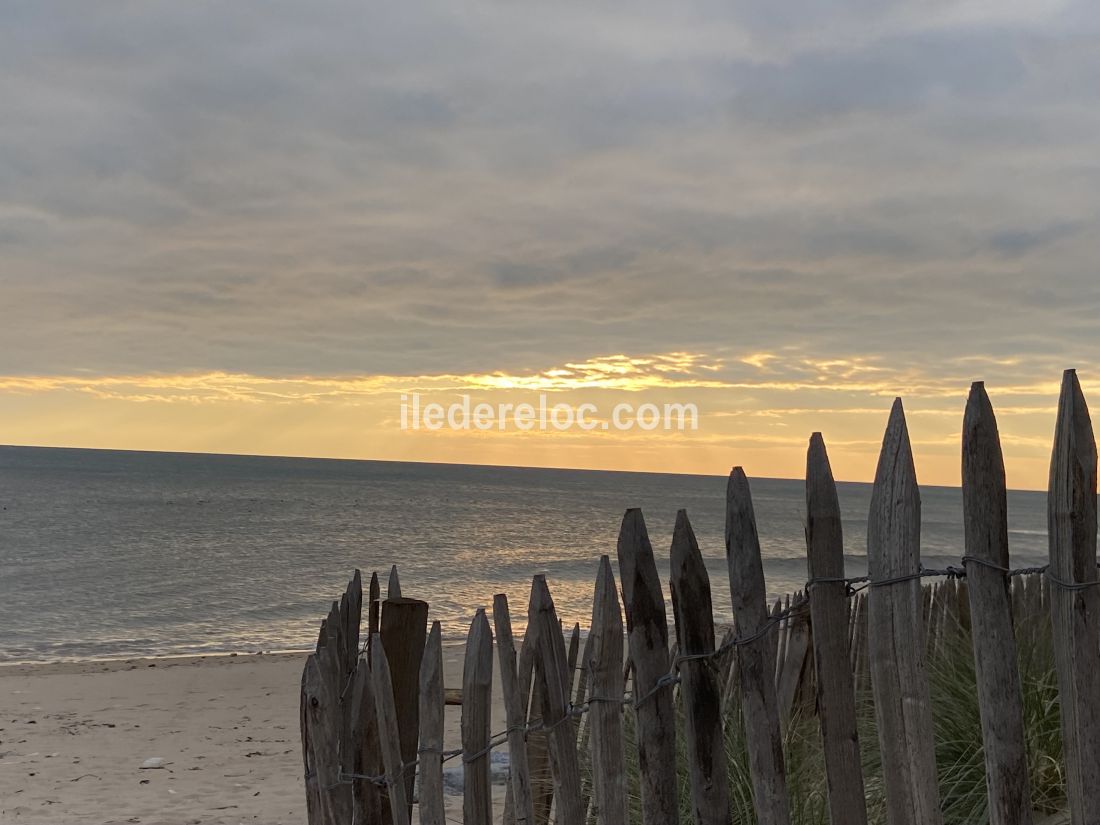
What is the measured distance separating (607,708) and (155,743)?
10.1 m

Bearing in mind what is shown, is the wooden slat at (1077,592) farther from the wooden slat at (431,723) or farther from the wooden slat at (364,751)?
the wooden slat at (364,751)

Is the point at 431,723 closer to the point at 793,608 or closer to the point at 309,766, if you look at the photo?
the point at 309,766

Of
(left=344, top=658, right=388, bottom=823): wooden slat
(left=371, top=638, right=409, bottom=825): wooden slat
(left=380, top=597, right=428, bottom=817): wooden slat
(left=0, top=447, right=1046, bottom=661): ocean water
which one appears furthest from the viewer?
(left=0, top=447, right=1046, bottom=661): ocean water

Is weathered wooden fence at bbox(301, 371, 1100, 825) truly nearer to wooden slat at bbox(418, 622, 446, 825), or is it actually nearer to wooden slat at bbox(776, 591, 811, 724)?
wooden slat at bbox(418, 622, 446, 825)

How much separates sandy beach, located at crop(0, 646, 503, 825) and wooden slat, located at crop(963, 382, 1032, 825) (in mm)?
5885

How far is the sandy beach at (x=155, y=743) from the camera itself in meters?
8.23

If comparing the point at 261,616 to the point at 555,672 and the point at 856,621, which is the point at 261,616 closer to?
the point at 856,621

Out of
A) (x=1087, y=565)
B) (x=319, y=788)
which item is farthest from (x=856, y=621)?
(x=1087, y=565)

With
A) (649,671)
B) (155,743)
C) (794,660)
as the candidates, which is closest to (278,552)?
(155,743)

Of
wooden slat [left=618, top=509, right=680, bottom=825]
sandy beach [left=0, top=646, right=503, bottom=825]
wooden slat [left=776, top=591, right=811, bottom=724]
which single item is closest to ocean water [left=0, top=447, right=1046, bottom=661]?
sandy beach [left=0, top=646, right=503, bottom=825]

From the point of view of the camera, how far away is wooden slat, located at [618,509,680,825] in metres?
2.60

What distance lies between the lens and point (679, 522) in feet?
8.15

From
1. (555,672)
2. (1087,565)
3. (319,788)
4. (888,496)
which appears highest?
(888,496)

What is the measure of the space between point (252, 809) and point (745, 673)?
274 inches
